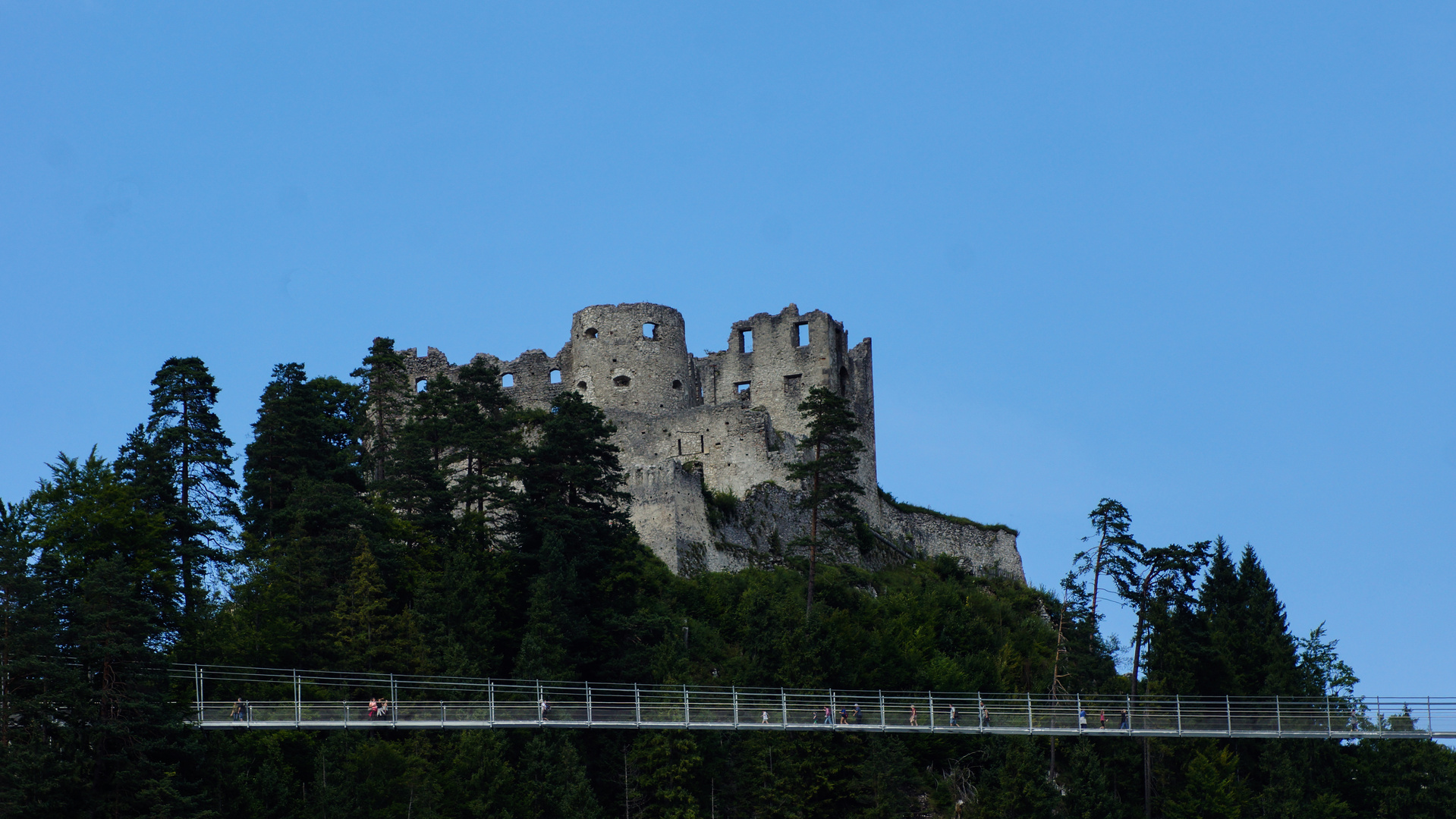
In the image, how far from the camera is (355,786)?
1708 inches

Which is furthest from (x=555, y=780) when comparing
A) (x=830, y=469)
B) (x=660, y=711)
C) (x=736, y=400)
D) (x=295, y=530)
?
(x=736, y=400)

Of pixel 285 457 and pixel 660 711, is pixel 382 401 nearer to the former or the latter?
pixel 285 457

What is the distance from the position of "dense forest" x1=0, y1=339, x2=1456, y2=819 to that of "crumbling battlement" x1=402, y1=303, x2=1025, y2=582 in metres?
4.88

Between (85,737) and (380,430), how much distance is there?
72.4 ft

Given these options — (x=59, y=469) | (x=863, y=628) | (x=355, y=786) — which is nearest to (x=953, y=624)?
(x=863, y=628)

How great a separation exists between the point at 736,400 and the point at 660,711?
1175 inches

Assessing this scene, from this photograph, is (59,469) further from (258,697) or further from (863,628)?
(863,628)

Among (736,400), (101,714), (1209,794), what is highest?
(736,400)

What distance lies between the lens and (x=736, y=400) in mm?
75562

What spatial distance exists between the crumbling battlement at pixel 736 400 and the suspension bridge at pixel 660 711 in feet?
52.1

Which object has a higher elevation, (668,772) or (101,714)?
(101,714)

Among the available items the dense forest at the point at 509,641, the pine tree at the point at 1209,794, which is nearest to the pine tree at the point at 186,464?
the dense forest at the point at 509,641

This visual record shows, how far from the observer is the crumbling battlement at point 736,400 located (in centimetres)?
6819

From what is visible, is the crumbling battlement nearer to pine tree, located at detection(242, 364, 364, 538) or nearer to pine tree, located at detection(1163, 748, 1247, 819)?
pine tree, located at detection(242, 364, 364, 538)
